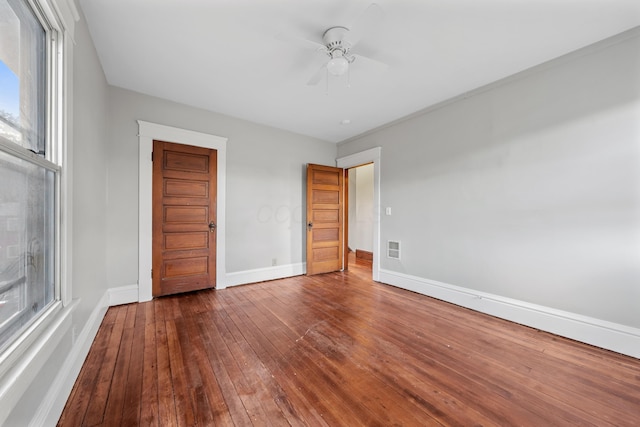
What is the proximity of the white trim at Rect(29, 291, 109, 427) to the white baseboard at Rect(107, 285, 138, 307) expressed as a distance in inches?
28.9

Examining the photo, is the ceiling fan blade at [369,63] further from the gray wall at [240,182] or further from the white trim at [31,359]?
the white trim at [31,359]

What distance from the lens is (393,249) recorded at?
3.86 metres

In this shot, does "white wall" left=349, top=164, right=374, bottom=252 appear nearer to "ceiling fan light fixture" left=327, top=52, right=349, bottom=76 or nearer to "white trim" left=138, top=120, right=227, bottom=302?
"ceiling fan light fixture" left=327, top=52, right=349, bottom=76

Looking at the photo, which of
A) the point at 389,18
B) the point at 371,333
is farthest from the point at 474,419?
the point at 389,18

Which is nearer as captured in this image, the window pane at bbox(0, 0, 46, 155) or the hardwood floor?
the window pane at bbox(0, 0, 46, 155)

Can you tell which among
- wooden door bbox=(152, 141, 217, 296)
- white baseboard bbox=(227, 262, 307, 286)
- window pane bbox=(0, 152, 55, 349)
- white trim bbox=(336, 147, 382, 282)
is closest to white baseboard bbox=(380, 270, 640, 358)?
white trim bbox=(336, 147, 382, 282)

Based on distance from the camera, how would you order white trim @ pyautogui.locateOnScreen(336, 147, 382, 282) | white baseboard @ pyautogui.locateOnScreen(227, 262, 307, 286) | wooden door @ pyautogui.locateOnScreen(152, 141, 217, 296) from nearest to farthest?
wooden door @ pyautogui.locateOnScreen(152, 141, 217, 296) < white baseboard @ pyautogui.locateOnScreen(227, 262, 307, 286) < white trim @ pyautogui.locateOnScreen(336, 147, 382, 282)

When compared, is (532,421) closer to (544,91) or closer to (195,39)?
(544,91)

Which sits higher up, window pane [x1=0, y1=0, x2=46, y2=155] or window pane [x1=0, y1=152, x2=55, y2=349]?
window pane [x1=0, y1=0, x2=46, y2=155]

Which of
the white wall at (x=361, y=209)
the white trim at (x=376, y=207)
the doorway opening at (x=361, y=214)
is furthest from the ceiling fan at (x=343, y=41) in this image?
the white wall at (x=361, y=209)

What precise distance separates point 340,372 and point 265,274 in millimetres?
2553

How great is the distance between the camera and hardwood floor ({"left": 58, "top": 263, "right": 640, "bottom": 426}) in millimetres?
1365

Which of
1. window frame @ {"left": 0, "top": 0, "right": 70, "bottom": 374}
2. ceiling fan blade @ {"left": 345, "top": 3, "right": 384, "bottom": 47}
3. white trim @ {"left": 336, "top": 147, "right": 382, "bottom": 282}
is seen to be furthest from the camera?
white trim @ {"left": 336, "top": 147, "right": 382, "bottom": 282}

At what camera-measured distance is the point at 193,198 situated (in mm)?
3377
